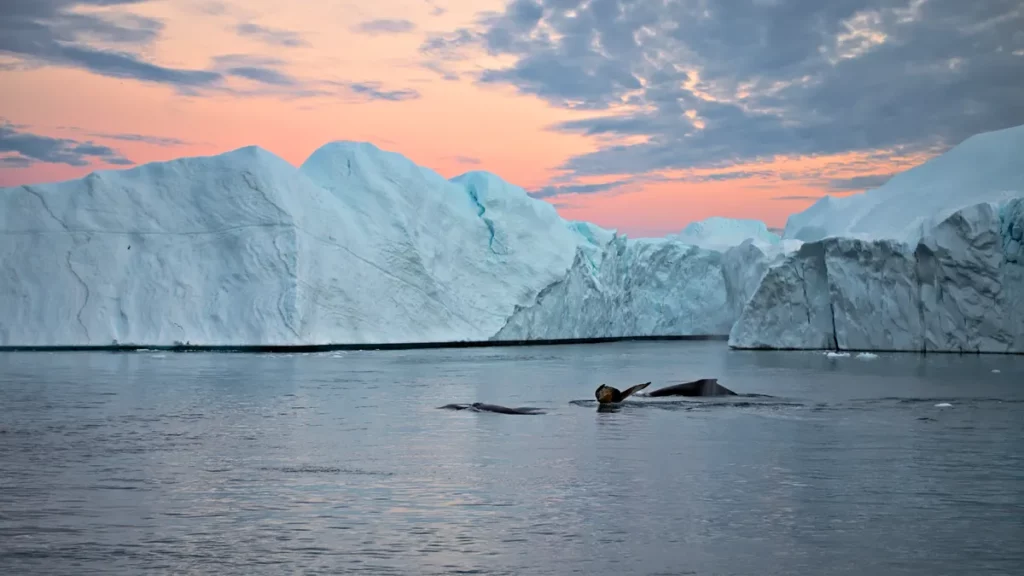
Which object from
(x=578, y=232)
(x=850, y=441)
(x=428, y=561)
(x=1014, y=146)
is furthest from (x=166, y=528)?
(x=578, y=232)

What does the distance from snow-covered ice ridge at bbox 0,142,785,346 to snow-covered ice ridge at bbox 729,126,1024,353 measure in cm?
321

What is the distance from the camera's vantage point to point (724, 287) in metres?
75.8

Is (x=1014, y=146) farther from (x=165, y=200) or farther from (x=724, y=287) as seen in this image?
(x=165, y=200)

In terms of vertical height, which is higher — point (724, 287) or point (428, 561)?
point (724, 287)

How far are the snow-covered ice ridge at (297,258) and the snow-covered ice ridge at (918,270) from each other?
3214 mm

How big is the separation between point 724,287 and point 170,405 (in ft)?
195

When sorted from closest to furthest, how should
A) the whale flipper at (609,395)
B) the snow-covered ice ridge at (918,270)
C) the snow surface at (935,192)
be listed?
1. the whale flipper at (609,395)
2. the snow-covered ice ridge at (918,270)
3. the snow surface at (935,192)

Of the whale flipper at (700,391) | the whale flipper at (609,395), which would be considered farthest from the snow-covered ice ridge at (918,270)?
the whale flipper at (609,395)

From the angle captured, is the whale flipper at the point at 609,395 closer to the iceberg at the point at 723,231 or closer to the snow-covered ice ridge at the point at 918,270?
the snow-covered ice ridge at the point at 918,270

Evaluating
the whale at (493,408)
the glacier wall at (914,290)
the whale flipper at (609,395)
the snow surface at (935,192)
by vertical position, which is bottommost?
the whale at (493,408)

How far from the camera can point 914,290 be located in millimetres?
44375

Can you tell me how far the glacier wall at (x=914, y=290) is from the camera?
41812 millimetres

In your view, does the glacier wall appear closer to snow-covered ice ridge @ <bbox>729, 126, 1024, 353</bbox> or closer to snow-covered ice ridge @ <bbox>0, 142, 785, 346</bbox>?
snow-covered ice ridge @ <bbox>729, 126, 1024, 353</bbox>

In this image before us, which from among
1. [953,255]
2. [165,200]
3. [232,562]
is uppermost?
[165,200]
